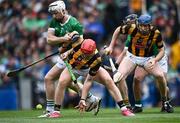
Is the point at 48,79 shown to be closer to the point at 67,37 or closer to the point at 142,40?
the point at 67,37

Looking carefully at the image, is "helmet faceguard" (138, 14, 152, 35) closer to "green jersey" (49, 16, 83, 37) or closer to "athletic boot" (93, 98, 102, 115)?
"green jersey" (49, 16, 83, 37)

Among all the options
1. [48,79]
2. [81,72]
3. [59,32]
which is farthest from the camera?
[48,79]

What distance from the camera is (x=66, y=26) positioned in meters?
17.4

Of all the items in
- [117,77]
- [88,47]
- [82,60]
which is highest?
[88,47]

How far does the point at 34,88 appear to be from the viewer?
82.6 feet

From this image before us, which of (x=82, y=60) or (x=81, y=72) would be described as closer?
(x=82, y=60)

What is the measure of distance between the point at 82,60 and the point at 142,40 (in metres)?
1.89

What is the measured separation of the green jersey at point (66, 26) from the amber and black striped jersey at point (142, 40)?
1.39m

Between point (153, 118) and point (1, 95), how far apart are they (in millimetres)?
9246

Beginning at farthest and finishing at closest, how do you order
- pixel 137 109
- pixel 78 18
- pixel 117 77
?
pixel 78 18 → pixel 137 109 → pixel 117 77

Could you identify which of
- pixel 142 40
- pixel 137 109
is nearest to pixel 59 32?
pixel 142 40

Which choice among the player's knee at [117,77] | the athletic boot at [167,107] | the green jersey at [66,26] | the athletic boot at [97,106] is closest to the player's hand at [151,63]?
the player's knee at [117,77]

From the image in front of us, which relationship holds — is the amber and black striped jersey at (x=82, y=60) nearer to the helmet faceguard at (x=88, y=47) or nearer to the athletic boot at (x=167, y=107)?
the helmet faceguard at (x=88, y=47)

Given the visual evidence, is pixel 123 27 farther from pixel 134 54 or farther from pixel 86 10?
pixel 86 10
